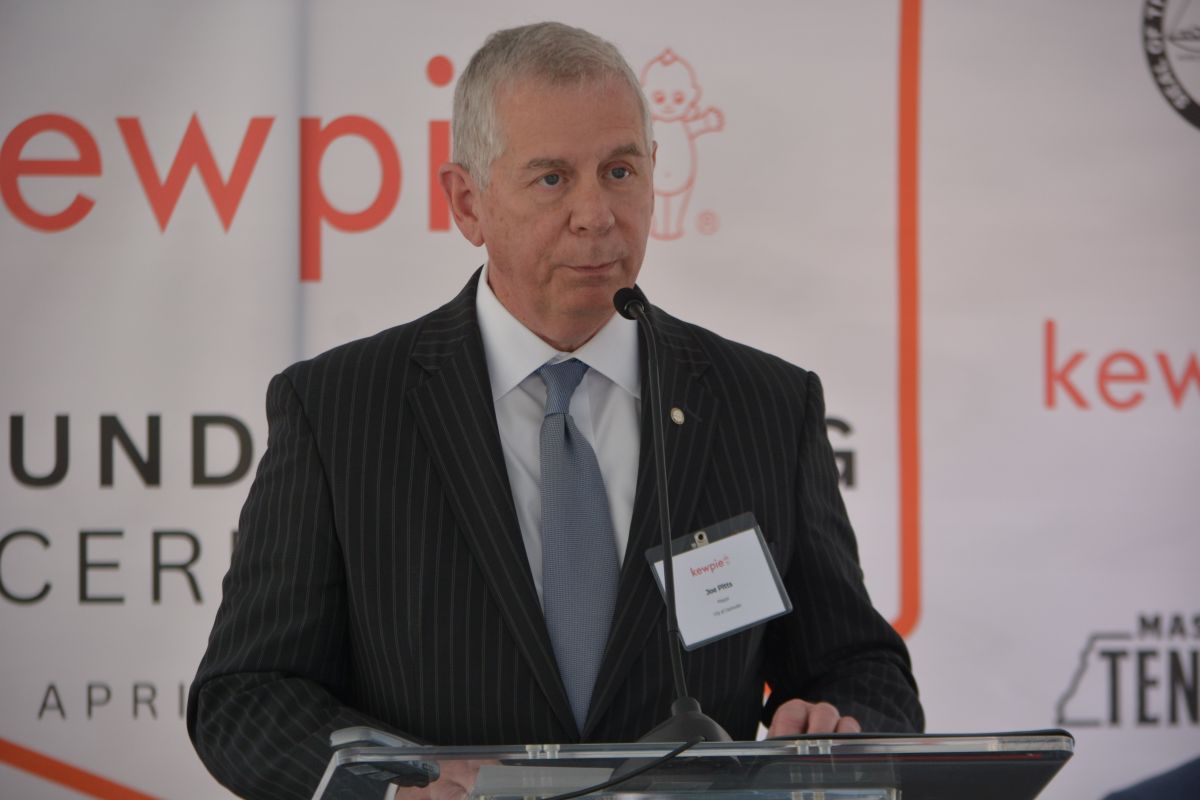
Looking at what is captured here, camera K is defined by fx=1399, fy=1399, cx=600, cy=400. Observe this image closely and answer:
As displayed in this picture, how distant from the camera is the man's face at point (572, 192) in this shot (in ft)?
5.71

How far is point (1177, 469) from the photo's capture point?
3064mm

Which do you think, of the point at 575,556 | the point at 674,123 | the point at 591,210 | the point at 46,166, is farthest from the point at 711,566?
the point at 46,166

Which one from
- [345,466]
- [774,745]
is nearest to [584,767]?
[774,745]

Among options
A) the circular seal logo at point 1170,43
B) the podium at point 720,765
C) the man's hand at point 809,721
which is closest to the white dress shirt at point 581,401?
the man's hand at point 809,721

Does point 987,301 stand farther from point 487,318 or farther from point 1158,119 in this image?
point 487,318

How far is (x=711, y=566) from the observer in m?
1.72

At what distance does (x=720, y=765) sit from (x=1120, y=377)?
222 cm

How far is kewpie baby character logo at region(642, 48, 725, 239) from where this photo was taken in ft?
9.96

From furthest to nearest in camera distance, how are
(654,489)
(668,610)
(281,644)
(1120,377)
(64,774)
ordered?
(1120,377) < (64,774) < (654,489) < (281,644) < (668,610)

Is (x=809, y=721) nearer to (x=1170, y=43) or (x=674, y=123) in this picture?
(x=674, y=123)

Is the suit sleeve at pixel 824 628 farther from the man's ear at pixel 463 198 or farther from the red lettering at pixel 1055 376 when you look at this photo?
the red lettering at pixel 1055 376

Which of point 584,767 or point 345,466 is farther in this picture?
point 345,466

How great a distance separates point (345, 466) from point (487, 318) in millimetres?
292

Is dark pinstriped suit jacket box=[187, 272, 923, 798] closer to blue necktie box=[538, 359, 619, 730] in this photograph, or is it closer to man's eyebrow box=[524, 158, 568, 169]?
blue necktie box=[538, 359, 619, 730]
